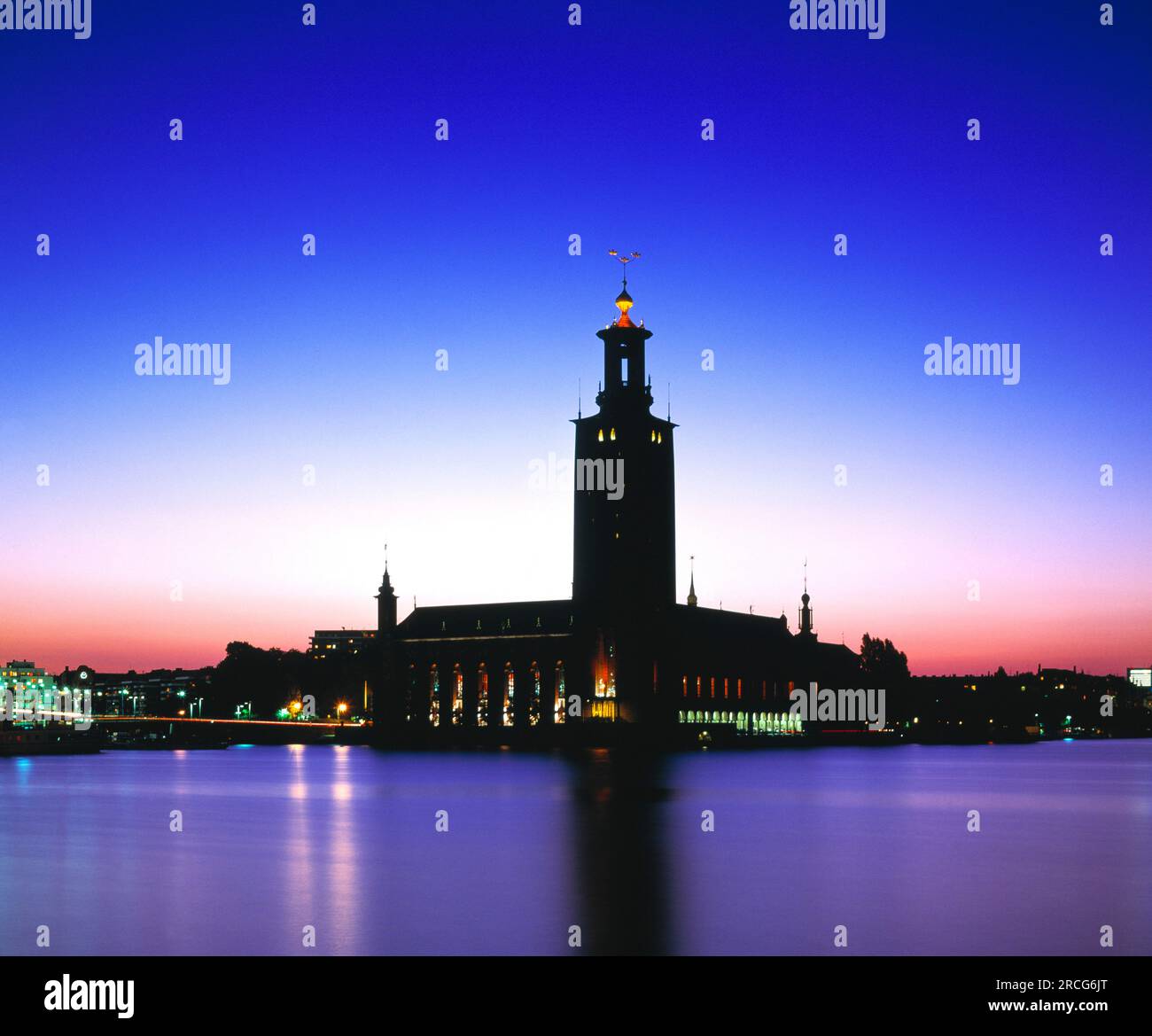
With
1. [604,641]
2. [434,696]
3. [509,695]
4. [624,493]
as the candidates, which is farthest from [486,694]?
[624,493]

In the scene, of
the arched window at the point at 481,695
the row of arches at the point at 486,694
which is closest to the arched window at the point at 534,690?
the row of arches at the point at 486,694

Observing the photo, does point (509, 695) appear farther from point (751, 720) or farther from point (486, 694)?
point (751, 720)

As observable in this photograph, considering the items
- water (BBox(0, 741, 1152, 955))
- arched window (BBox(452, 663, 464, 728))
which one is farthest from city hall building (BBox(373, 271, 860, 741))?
water (BBox(0, 741, 1152, 955))

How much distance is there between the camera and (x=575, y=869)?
106 feet

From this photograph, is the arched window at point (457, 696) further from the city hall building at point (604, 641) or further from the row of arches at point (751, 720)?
the row of arches at point (751, 720)

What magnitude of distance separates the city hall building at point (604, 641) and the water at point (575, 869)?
49347 mm

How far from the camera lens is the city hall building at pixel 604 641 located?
117938 mm

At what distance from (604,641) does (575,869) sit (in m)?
85.6

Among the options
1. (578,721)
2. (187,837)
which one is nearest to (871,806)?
(187,837)

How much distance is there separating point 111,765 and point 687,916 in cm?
8954
